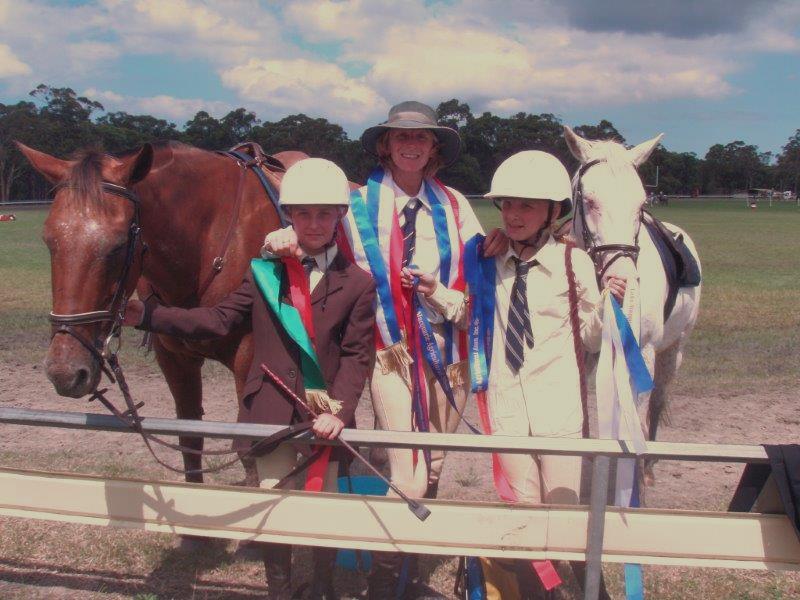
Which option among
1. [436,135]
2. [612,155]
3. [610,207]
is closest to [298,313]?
[436,135]

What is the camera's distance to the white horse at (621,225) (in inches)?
141

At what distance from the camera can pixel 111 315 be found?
8.52 ft

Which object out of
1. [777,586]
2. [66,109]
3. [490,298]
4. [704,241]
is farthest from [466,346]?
[66,109]

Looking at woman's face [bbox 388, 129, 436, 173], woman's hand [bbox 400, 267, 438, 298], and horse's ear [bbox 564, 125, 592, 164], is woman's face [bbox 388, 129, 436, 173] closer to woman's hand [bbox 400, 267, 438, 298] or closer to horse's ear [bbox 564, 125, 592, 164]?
woman's hand [bbox 400, 267, 438, 298]

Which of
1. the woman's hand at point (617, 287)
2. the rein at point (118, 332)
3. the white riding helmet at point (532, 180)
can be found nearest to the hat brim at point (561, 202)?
the white riding helmet at point (532, 180)

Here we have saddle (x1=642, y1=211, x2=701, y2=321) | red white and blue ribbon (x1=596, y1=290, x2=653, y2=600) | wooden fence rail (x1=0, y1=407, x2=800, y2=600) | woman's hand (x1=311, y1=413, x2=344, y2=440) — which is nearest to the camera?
wooden fence rail (x1=0, y1=407, x2=800, y2=600)

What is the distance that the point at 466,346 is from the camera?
3.39 meters

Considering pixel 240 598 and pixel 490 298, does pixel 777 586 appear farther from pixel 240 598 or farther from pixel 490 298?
pixel 240 598

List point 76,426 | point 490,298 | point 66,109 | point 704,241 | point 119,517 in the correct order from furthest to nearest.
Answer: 1. point 66,109
2. point 704,241
3. point 490,298
4. point 119,517
5. point 76,426

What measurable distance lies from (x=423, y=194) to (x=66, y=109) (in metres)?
55.5

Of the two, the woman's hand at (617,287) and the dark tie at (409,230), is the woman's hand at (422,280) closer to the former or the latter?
the dark tie at (409,230)

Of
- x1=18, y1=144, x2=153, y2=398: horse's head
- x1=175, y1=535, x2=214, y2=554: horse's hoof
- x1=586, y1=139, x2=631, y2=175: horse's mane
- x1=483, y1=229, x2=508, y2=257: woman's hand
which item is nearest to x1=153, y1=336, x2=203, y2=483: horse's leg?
x1=175, y1=535, x2=214, y2=554: horse's hoof

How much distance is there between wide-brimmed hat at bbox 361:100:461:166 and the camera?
3.18 m

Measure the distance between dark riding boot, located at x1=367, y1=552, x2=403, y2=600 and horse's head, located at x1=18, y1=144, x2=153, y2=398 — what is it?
1.39m
